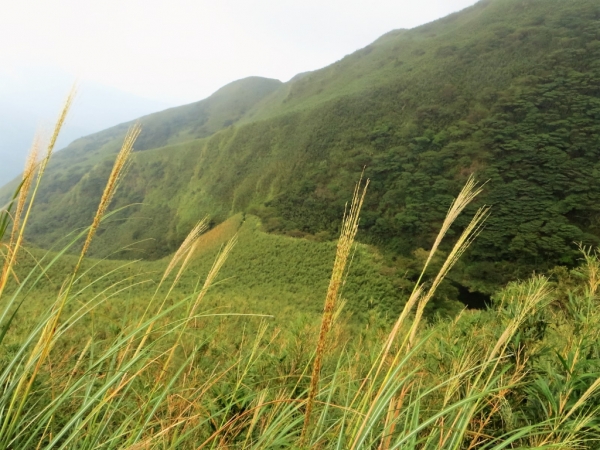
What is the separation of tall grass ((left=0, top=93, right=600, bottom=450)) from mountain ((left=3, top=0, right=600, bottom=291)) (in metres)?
13.1

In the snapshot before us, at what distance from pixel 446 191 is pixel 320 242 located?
1018cm

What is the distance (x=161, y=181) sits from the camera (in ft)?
155

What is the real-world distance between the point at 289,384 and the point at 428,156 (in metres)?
28.8

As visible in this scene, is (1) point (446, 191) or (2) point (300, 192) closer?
(1) point (446, 191)

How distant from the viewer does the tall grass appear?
942mm

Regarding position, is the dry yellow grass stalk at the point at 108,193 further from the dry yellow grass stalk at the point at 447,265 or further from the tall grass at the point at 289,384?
the dry yellow grass stalk at the point at 447,265

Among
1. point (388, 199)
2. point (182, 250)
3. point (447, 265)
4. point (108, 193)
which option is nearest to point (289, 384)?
point (182, 250)

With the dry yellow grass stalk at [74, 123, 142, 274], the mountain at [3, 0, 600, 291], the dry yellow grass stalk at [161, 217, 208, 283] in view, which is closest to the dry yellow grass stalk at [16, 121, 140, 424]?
the dry yellow grass stalk at [74, 123, 142, 274]

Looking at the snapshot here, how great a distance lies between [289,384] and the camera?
1901 millimetres

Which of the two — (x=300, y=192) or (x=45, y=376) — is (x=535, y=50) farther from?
(x=45, y=376)

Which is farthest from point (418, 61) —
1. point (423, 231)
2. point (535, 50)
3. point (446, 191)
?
point (423, 231)

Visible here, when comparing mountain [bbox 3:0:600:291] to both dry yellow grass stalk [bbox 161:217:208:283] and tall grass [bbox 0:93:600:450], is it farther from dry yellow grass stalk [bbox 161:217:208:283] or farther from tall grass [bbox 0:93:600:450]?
dry yellow grass stalk [bbox 161:217:208:283]

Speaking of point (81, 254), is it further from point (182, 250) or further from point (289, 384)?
point (289, 384)

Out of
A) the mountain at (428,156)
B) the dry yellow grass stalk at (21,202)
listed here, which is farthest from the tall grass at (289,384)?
the mountain at (428,156)
